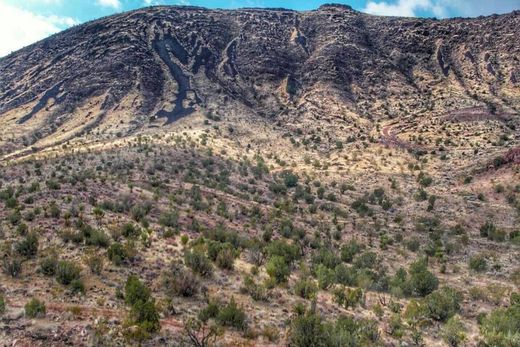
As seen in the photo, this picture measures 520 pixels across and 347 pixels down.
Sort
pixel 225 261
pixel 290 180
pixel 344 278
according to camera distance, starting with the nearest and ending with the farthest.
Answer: pixel 225 261 < pixel 344 278 < pixel 290 180

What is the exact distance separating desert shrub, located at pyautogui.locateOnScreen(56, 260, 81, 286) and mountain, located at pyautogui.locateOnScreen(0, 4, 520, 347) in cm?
5

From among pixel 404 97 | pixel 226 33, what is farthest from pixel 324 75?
pixel 226 33

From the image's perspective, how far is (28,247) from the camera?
17.6m

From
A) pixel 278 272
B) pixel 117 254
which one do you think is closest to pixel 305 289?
pixel 278 272

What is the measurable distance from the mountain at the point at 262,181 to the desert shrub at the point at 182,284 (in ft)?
0.27

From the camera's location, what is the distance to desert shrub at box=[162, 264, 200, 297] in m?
16.4

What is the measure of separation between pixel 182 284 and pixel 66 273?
4.18m

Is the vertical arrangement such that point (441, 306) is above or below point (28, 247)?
above

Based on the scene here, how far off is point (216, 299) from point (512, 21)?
89559 mm

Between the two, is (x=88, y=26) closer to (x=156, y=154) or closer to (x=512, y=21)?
(x=156, y=154)

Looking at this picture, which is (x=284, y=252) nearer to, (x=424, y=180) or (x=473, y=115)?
(x=424, y=180)

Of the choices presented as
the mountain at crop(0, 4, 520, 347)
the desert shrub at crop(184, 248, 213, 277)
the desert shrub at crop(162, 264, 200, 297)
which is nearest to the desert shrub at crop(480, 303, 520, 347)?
the mountain at crop(0, 4, 520, 347)

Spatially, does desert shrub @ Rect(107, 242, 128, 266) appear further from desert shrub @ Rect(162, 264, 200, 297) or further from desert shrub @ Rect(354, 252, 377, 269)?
desert shrub @ Rect(354, 252, 377, 269)

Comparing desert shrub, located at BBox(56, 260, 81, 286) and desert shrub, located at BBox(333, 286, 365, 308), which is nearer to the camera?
desert shrub, located at BBox(56, 260, 81, 286)
